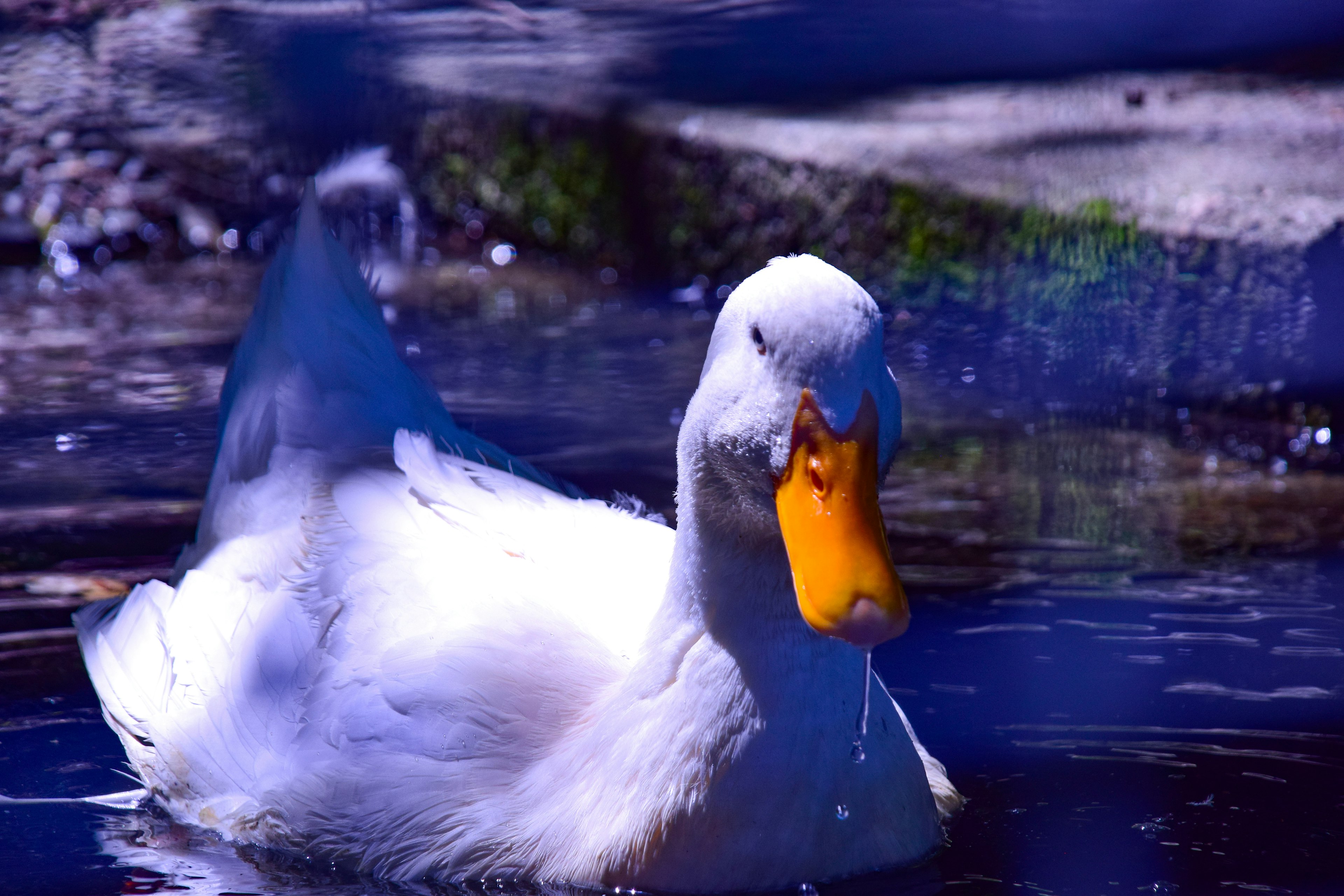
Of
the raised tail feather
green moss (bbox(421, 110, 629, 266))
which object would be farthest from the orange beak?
green moss (bbox(421, 110, 629, 266))

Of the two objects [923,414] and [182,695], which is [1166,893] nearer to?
[182,695]

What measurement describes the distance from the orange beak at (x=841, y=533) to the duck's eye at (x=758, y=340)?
0.10 metres

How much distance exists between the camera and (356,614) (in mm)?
2604

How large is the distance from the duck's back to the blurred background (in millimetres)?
166

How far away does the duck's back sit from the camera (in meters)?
2.37

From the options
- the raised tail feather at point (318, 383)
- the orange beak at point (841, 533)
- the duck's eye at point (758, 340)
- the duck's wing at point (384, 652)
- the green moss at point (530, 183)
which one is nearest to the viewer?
the orange beak at point (841, 533)

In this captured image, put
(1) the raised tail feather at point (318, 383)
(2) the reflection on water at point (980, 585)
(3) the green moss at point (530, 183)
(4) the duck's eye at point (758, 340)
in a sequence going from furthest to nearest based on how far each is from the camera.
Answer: (3) the green moss at point (530, 183)
(1) the raised tail feather at point (318, 383)
(2) the reflection on water at point (980, 585)
(4) the duck's eye at point (758, 340)

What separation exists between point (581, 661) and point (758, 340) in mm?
727

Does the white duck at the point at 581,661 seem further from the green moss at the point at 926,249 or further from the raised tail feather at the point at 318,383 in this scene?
the green moss at the point at 926,249

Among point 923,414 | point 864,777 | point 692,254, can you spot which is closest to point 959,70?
point 923,414

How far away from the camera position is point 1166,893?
2.26m

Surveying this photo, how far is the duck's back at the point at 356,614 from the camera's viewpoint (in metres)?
2.37

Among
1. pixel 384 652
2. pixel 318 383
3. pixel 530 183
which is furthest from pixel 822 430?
pixel 530 183

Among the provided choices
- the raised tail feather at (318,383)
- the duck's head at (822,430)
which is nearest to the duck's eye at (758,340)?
the duck's head at (822,430)
